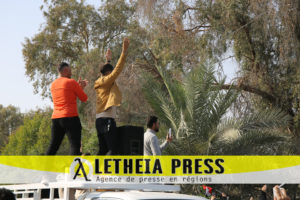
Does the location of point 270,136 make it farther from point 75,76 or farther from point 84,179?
point 75,76

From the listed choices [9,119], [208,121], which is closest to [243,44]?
[208,121]

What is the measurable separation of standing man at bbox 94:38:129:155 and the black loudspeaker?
0.09 meters

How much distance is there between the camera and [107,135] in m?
6.11

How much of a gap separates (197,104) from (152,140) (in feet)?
26.0

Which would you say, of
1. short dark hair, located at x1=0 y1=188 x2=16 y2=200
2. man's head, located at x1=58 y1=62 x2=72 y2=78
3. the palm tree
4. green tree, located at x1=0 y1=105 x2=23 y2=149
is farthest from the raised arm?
green tree, located at x1=0 y1=105 x2=23 y2=149

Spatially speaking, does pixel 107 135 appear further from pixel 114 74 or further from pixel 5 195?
pixel 5 195

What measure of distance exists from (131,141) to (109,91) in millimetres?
869

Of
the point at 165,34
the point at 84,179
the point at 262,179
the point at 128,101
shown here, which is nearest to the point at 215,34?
the point at 165,34

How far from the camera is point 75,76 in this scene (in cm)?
2916

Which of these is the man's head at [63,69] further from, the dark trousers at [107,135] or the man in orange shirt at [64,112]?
the dark trousers at [107,135]

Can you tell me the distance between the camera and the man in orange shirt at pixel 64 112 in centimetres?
609

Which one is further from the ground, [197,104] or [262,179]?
[197,104]

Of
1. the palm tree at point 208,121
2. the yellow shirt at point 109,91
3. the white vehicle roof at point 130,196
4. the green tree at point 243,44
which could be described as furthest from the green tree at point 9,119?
the white vehicle roof at point 130,196

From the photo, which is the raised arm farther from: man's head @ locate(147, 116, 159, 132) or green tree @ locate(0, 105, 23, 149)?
green tree @ locate(0, 105, 23, 149)
